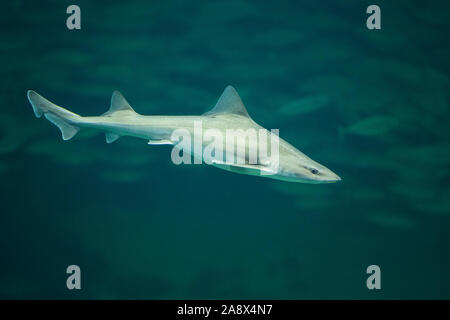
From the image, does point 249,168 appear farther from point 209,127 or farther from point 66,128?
point 66,128

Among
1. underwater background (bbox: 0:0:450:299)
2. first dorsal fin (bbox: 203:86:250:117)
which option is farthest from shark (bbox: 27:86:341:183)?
underwater background (bbox: 0:0:450:299)
